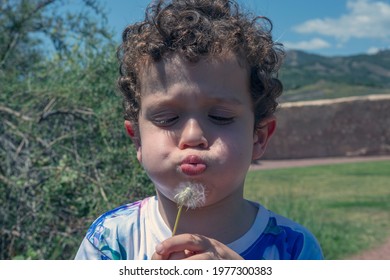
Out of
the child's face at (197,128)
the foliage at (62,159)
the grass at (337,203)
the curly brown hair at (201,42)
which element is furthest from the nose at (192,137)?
the grass at (337,203)

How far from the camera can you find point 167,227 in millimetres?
1425

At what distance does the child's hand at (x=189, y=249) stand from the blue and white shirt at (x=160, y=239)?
0.17 meters

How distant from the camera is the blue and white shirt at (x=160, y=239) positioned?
1.40 meters

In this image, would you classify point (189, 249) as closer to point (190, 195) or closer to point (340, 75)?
point (190, 195)

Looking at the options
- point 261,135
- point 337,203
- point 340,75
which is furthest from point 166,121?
point 340,75

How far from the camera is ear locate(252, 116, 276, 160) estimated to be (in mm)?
1501

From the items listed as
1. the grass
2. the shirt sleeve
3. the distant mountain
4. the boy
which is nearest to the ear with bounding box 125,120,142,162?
the boy

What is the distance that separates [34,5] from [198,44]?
290 centimetres

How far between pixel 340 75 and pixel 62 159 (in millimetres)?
30271

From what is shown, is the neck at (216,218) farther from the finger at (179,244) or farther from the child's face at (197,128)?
the finger at (179,244)

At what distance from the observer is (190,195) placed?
4.15 ft

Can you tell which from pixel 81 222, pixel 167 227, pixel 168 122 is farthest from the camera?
pixel 81 222

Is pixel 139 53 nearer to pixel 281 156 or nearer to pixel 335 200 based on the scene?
pixel 335 200

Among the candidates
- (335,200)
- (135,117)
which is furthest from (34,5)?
(335,200)
